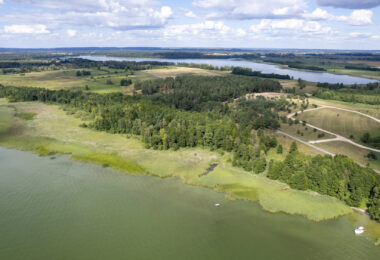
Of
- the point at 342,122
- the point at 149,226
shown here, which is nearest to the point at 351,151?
the point at 342,122

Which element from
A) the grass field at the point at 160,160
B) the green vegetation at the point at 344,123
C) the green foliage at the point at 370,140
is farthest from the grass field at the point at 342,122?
the grass field at the point at 160,160

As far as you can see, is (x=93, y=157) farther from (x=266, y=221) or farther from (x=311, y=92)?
(x=311, y=92)

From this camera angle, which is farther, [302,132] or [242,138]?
[302,132]

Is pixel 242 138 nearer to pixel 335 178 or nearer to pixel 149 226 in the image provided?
pixel 335 178

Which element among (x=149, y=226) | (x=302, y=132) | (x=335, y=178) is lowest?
(x=149, y=226)

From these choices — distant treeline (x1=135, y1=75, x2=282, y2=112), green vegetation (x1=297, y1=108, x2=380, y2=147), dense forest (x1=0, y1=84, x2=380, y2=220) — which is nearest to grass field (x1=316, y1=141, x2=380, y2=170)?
green vegetation (x1=297, y1=108, x2=380, y2=147)

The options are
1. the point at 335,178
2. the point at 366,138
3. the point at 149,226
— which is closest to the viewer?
the point at 149,226

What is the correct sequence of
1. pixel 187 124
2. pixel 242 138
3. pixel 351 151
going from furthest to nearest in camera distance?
pixel 187 124, pixel 351 151, pixel 242 138

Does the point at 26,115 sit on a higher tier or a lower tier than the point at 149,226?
higher
